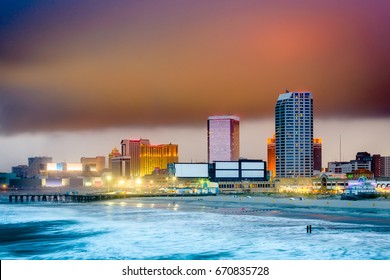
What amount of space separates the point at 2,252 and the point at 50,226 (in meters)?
27.3

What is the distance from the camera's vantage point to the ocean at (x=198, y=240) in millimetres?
54559

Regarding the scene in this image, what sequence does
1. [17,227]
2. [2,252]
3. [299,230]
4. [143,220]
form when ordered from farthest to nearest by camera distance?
[143,220] < [17,227] < [299,230] < [2,252]

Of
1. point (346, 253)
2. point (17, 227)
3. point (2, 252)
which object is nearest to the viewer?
point (346, 253)


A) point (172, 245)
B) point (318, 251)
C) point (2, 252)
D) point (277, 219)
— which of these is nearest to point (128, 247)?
point (172, 245)

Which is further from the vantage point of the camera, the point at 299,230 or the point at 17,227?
the point at 17,227

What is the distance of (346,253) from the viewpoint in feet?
176

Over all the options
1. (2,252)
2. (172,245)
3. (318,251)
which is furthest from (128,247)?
(318,251)

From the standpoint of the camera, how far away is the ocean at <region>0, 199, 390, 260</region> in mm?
54559

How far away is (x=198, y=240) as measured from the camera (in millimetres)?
65188

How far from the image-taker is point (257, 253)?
55.3 m
